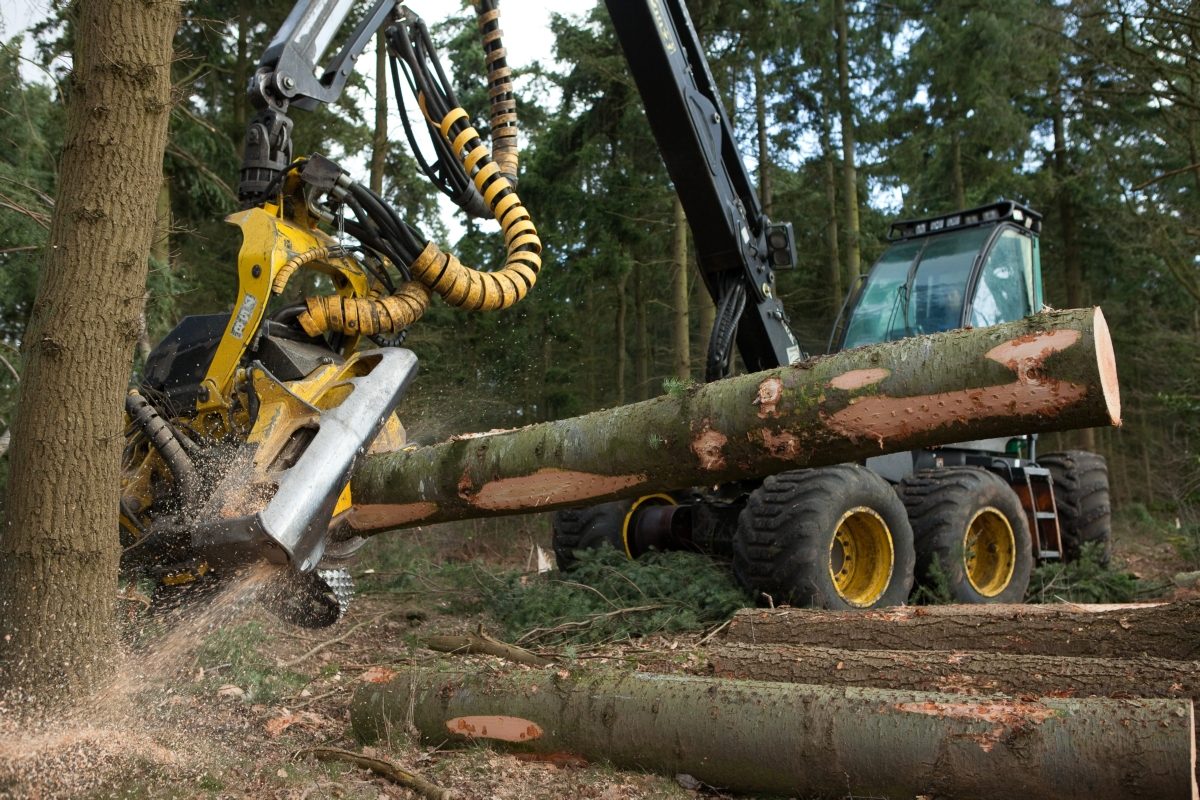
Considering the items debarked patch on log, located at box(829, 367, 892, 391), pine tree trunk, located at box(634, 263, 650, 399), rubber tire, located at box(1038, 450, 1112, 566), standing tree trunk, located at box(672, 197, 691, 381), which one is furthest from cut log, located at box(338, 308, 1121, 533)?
pine tree trunk, located at box(634, 263, 650, 399)

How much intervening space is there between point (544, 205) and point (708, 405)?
11.5m

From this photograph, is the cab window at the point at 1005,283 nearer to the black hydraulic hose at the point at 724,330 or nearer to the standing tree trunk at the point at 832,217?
the black hydraulic hose at the point at 724,330

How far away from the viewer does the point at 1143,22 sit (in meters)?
9.87

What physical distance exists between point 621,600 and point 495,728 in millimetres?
2088

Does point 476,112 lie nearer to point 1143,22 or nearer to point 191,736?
point 1143,22

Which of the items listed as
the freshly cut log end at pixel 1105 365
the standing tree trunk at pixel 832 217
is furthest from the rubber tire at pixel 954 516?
the standing tree trunk at pixel 832 217

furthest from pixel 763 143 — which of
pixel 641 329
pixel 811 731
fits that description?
pixel 811 731

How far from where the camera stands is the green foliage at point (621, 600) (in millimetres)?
5664

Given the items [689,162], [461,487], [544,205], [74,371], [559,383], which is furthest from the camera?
[559,383]

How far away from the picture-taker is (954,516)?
21.4 ft

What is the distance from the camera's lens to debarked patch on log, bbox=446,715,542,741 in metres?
3.91

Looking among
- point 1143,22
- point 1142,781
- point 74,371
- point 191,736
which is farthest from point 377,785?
point 1143,22

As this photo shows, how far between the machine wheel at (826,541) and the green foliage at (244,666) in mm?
2555

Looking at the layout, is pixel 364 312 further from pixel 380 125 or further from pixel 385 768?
pixel 380 125
